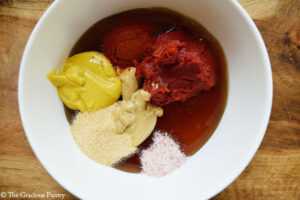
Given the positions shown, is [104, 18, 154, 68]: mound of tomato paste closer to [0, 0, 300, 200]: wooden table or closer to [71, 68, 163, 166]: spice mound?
[71, 68, 163, 166]: spice mound

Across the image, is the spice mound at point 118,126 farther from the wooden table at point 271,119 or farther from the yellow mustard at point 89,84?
the wooden table at point 271,119

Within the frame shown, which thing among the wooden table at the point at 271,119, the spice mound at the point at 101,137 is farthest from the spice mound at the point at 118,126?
the wooden table at the point at 271,119

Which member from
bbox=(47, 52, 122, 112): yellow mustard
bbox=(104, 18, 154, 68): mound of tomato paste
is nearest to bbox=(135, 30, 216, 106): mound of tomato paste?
bbox=(104, 18, 154, 68): mound of tomato paste

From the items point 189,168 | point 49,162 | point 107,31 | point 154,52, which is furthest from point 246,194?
point 107,31

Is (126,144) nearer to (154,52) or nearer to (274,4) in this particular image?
(154,52)

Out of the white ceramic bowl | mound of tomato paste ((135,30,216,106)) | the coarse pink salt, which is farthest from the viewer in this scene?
the coarse pink salt

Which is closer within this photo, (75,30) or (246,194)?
(75,30)

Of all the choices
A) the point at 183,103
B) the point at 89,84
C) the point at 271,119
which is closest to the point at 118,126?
the point at 89,84
